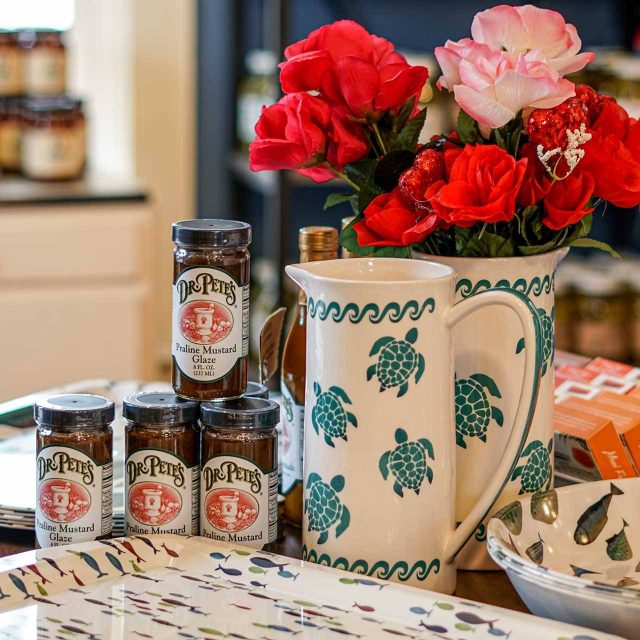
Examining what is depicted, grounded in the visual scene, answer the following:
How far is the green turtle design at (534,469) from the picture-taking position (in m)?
0.89

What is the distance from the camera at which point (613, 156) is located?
85 centimetres

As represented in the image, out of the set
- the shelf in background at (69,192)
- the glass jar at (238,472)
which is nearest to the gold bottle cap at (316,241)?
the glass jar at (238,472)

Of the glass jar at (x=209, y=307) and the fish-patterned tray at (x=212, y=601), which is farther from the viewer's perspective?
the glass jar at (x=209, y=307)

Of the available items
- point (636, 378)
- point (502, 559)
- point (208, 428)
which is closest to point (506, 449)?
point (502, 559)

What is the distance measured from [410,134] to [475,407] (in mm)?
216

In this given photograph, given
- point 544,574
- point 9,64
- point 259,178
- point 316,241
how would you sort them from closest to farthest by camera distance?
point 544,574 < point 316,241 < point 259,178 < point 9,64

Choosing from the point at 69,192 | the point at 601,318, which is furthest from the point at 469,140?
the point at 69,192

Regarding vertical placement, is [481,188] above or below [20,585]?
above

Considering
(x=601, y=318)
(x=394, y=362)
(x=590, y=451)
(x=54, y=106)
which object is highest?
(x=54, y=106)

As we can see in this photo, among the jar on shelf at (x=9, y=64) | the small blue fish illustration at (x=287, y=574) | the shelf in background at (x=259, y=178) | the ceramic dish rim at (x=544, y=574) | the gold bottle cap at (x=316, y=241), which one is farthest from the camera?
the jar on shelf at (x=9, y=64)

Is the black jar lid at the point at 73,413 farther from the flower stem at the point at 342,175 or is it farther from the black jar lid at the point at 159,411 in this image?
the flower stem at the point at 342,175

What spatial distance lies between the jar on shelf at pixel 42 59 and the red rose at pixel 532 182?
91.6 inches

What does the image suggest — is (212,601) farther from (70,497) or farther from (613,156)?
(613,156)

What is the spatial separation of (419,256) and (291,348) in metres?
0.17
